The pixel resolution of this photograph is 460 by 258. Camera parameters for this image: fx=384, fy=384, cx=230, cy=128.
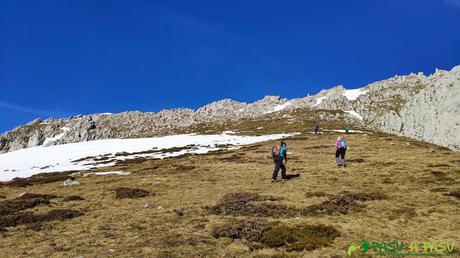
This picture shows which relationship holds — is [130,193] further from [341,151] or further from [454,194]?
[454,194]

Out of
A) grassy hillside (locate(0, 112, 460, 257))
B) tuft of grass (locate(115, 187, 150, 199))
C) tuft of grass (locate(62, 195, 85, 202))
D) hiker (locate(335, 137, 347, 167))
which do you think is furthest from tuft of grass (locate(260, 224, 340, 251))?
hiker (locate(335, 137, 347, 167))

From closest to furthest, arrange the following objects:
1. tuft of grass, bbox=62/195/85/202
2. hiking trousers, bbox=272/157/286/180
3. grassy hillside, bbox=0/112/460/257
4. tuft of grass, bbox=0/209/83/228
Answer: grassy hillside, bbox=0/112/460/257 < tuft of grass, bbox=0/209/83/228 < tuft of grass, bbox=62/195/85/202 < hiking trousers, bbox=272/157/286/180

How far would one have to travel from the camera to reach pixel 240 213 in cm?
2045

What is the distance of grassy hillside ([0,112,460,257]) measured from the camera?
51.2ft

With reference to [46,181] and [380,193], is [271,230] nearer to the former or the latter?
[380,193]

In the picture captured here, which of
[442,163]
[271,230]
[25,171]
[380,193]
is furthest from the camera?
[25,171]

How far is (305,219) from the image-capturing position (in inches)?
746

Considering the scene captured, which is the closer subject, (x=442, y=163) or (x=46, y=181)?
(x=442, y=163)

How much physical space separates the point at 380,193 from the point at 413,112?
214 feet

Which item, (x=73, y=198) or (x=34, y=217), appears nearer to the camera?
→ (x=34, y=217)

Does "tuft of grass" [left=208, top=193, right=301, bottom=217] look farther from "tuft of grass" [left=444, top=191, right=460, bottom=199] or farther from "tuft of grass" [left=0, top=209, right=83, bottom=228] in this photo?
"tuft of grass" [left=444, top=191, right=460, bottom=199]

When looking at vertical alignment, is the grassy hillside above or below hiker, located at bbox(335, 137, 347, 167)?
below

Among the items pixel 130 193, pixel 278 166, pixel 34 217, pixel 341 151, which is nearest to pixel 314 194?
pixel 278 166

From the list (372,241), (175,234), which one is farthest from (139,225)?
(372,241)
